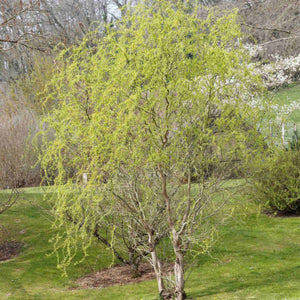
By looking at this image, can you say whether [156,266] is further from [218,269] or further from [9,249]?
[9,249]

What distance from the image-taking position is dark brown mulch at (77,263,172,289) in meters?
8.50

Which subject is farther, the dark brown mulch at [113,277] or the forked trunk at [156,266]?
the dark brown mulch at [113,277]

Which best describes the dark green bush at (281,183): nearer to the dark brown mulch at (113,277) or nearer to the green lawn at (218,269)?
the green lawn at (218,269)

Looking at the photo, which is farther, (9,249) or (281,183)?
(281,183)

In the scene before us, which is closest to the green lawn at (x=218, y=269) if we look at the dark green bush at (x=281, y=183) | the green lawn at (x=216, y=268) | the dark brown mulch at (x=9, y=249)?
the green lawn at (x=216, y=268)

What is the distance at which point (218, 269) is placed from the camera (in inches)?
340

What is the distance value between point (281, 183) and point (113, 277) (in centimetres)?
542

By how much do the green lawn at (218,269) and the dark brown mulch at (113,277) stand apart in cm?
26

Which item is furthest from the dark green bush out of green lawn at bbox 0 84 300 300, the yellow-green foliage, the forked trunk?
the yellow-green foliage

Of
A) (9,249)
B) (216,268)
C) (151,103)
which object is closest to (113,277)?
(216,268)

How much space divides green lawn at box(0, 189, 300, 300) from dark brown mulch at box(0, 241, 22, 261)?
0.21 metres

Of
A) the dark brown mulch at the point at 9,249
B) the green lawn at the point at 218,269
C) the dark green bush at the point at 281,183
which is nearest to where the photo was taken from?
the green lawn at the point at 218,269

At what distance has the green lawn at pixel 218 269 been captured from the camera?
7.34m

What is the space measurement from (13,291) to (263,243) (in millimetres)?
5526
